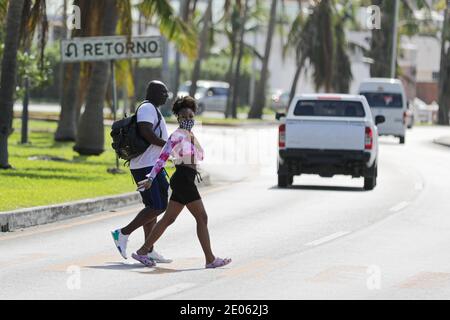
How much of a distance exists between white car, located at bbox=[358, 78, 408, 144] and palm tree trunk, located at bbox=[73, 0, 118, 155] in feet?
57.9

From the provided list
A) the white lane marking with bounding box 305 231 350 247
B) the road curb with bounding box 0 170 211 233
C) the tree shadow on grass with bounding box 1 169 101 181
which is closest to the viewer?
the white lane marking with bounding box 305 231 350 247

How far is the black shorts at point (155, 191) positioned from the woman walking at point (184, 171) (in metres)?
0.30

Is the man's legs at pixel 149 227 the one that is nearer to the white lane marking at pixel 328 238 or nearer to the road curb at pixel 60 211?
the white lane marking at pixel 328 238

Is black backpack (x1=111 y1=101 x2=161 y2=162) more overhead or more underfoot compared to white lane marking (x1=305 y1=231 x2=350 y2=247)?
more overhead

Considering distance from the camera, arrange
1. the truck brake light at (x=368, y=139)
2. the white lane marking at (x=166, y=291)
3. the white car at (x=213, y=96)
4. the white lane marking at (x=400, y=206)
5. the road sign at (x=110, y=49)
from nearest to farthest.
Result: 1. the white lane marking at (x=166, y=291)
2. the white lane marking at (x=400, y=206)
3. the truck brake light at (x=368, y=139)
4. the road sign at (x=110, y=49)
5. the white car at (x=213, y=96)

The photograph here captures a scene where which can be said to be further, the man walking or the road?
the man walking

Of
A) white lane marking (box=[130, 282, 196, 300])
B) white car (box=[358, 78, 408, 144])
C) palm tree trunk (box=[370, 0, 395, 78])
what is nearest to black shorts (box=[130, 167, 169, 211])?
white lane marking (box=[130, 282, 196, 300])

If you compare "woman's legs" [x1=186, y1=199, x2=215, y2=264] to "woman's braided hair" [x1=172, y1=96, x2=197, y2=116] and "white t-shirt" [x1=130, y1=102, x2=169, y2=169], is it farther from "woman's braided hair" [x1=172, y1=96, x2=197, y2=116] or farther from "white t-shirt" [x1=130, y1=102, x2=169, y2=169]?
"woman's braided hair" [x1=172, y1=96, x2=197, y2=116]

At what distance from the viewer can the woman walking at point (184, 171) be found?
43.1ft

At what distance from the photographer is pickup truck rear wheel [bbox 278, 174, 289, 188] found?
25312mm

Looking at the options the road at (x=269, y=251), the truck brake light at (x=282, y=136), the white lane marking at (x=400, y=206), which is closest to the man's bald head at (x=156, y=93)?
the road at (x=269, y=251)

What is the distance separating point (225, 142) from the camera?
143 feet

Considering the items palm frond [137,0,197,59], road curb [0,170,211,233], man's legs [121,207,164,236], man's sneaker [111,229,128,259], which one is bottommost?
road curb [0,170,211,233]

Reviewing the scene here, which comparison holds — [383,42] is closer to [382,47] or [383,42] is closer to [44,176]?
[382,47]
